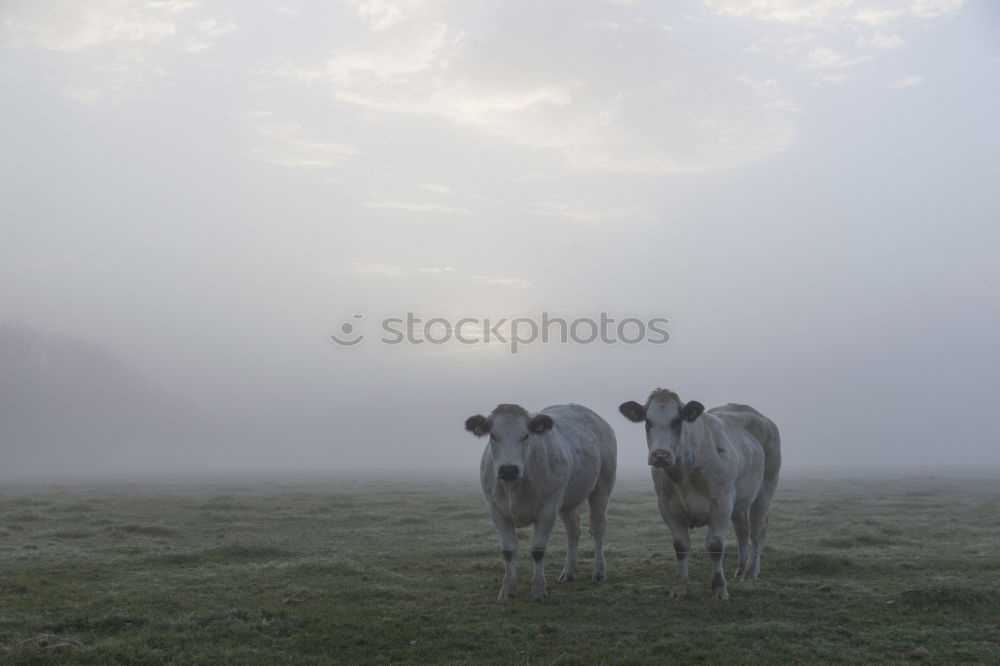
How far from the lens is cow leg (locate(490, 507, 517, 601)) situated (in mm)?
11344

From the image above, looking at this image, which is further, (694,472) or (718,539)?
(694,472)

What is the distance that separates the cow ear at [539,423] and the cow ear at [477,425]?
2.14 ft

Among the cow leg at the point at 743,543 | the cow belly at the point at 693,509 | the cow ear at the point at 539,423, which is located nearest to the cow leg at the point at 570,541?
the cow ear at the point at 539,423

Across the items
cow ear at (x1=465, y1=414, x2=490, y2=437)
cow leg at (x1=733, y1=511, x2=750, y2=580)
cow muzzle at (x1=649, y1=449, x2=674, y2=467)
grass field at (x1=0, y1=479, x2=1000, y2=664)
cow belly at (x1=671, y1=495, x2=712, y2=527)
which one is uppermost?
cow ear at (x1=465, y1=414, x2=490, y2=437)

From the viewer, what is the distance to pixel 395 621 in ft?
32.2

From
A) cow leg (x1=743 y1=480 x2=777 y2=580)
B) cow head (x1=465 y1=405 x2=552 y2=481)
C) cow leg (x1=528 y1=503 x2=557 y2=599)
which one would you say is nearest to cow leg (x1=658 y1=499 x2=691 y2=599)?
cow leg (x1=528 y1=503 x2=557 y2=599)

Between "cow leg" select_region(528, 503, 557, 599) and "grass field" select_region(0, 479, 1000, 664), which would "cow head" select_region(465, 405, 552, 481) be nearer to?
"cow leg" select_region(528, 503, 557, 599)

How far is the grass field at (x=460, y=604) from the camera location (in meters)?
8.48

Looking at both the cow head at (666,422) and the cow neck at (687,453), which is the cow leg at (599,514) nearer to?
the cow neck at (687,453)

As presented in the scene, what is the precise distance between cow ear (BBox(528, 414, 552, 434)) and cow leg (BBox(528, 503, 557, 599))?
45.5 inches

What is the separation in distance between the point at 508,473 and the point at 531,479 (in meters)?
0.79

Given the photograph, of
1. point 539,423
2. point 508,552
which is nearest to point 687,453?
point 539,423

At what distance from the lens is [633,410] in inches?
463

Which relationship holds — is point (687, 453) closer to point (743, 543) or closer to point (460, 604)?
point (743, 543)
